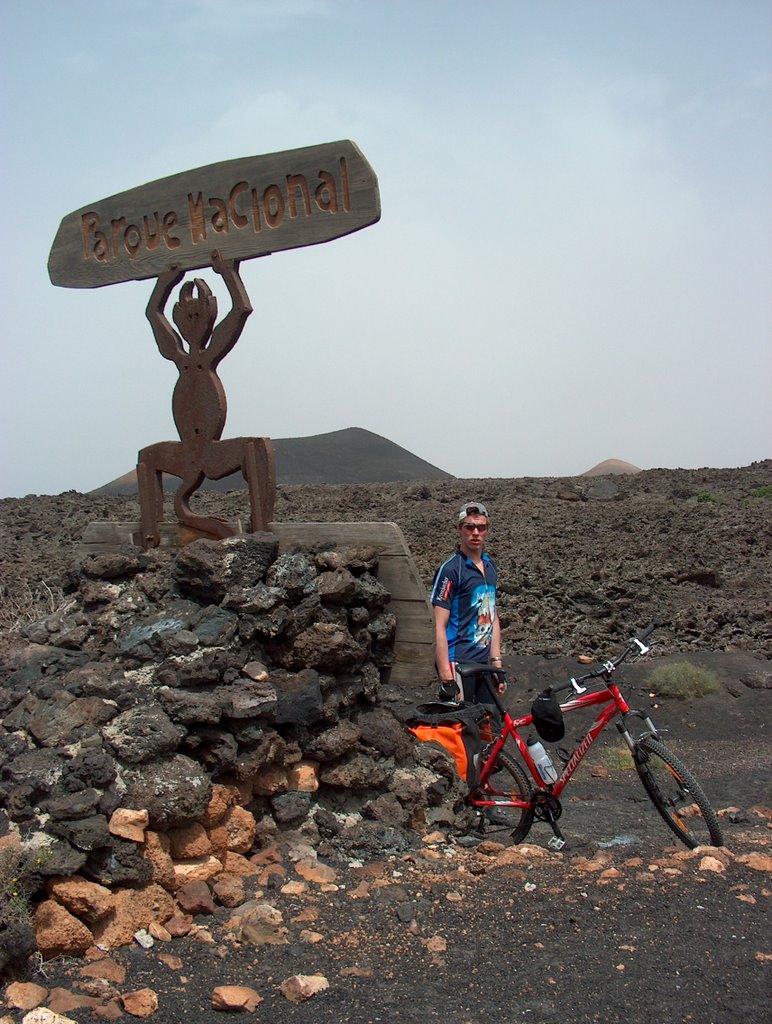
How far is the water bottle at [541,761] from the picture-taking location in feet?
15.6

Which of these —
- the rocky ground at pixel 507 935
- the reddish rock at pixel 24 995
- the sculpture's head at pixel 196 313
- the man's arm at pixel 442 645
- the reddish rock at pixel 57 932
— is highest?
the sculpture's head at pixel 196 313

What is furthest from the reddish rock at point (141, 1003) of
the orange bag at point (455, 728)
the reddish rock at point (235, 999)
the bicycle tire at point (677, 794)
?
the bicycle tire at point (677, 794)

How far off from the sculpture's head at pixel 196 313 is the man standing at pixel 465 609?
5.67 ft

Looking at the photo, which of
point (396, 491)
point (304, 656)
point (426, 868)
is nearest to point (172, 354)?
point (304, 656)

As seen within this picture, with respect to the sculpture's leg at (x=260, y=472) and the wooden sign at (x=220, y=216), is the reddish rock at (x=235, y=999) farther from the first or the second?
the wooden sign at (x=220, y=216)

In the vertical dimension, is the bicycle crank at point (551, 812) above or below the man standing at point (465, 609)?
below

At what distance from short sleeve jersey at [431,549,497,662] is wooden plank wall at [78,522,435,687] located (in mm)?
138

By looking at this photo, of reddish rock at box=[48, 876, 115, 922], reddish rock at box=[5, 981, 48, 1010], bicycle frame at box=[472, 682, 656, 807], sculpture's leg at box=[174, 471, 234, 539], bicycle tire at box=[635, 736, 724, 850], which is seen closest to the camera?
reddish rock at box=[5, 981, 48, 1010]

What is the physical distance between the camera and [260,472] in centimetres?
517

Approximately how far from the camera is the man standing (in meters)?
4.97

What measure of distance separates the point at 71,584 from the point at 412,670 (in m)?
1.89

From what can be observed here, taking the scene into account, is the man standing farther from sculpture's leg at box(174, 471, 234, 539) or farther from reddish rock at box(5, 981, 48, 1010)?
reddish rock at box(5, 981, 48, 1010)

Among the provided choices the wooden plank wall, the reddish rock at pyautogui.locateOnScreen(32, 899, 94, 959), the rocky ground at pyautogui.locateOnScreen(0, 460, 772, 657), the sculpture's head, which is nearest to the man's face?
the wooden plank wall

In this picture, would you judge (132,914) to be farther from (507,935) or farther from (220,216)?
(220,216)
